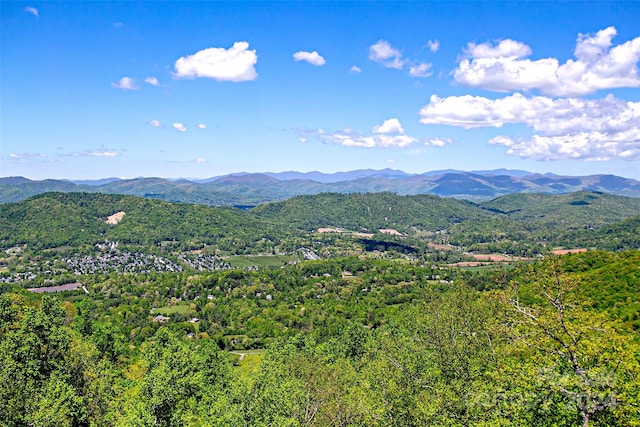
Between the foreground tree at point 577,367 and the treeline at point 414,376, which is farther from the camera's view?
the treeline at point 414,376

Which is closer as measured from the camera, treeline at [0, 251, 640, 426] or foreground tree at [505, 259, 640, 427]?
foreground tree at [505, 259, 640, 427]

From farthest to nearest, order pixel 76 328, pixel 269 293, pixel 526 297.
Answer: pixel 269 293 < pixel 526 297 < pixel 76 328

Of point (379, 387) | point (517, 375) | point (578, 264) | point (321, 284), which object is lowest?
point (321, 284)

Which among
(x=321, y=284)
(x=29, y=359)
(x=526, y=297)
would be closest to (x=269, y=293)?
(x=321, y=284)

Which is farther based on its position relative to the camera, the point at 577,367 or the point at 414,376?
the point at 414,376

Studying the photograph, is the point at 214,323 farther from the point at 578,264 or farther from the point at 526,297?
the point at 578,264

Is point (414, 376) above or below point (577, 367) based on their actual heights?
below

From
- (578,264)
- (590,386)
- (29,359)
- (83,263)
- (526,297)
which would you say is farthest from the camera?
(83,263)

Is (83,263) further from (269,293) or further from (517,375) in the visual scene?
(517,375)

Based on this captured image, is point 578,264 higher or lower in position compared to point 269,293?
higher

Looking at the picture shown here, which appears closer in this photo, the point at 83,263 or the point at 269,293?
the point at 269,293
